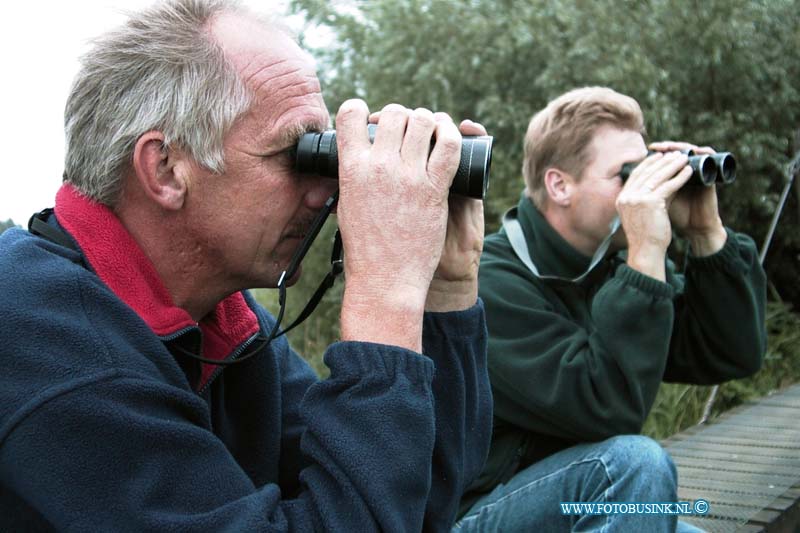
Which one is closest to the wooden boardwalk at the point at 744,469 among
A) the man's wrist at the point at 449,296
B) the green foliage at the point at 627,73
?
the green foliage at the point at 627,73

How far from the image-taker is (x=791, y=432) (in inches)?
166

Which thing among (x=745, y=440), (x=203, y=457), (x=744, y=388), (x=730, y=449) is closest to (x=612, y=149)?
(x=730, y=449)

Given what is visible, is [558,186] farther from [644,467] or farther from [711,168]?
[644,467]

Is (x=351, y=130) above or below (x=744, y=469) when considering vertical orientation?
above

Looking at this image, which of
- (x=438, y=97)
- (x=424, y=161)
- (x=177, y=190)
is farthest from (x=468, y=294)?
(x=438, y=97)

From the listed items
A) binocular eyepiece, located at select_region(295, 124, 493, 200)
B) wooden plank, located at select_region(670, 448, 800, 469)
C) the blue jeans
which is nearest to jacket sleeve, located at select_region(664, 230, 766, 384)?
wooden plank, located at select_region(670, 448, 800, 469)

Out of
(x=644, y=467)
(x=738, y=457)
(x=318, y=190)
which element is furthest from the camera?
(x=738, y=457)

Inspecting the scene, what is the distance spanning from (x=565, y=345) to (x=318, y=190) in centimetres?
124

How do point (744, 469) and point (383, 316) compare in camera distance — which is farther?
point (744, 469)

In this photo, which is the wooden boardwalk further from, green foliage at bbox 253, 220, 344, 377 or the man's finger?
green foliage at bbox 253, 220, 344, 377

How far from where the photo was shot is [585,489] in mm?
2535

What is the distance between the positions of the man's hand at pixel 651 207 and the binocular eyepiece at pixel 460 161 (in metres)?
1.27

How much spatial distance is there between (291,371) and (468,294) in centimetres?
47

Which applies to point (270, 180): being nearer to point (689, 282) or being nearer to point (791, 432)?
point (689, 282)
